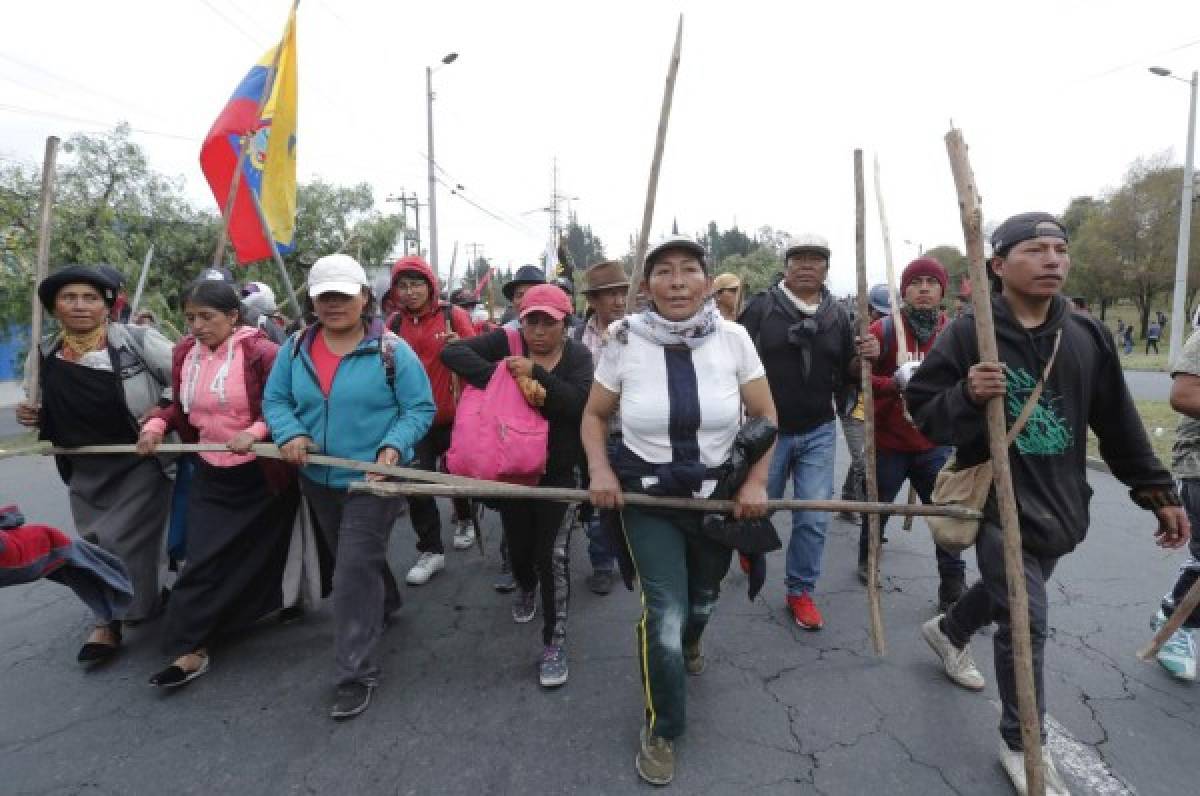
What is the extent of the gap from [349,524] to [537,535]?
0.86m

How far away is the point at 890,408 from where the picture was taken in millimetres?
3842

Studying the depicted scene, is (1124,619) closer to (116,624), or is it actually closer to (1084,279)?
(116,624)

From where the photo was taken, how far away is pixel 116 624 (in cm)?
345

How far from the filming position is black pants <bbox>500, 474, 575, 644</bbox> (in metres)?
3.09

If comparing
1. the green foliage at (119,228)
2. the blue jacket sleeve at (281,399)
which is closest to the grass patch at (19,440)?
the green foliage at (119,228)

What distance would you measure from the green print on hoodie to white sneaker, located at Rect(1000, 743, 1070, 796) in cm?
107

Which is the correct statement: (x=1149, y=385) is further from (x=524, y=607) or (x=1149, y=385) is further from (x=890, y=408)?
(x=524, y=607)

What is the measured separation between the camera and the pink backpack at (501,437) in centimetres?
297

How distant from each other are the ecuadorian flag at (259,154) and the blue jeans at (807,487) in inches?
142

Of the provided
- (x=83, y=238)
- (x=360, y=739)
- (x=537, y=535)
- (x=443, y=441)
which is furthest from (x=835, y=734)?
(x=83, y=238)

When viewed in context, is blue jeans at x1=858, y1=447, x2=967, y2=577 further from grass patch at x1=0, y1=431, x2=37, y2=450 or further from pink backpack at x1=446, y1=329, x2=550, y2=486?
grass patch at x1=0, y1=431, x2=37, y2=450

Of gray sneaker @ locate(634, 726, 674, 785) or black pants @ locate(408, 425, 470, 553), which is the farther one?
black pants @ locate(408, 425, 470, 553)

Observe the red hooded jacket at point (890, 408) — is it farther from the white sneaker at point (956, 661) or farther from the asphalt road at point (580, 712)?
the white sneaker at point (956, 661)

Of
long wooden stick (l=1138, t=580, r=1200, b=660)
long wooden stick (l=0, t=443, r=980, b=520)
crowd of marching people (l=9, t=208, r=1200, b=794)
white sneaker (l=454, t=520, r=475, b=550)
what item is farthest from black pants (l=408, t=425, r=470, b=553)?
long wooden stick (l=1138, t=580, r=1200, b=660)
